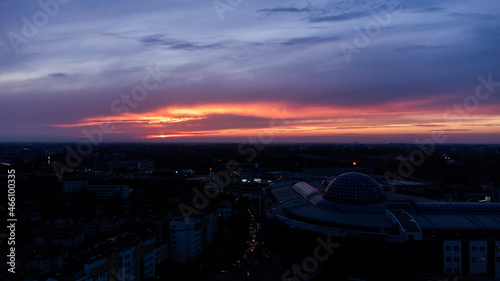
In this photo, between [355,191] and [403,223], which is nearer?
[403,223]

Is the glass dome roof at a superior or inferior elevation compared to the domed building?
superior

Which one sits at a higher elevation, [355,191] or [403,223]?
[355,191]

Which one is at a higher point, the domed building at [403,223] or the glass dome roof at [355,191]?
the glass dome roof at [355,191]

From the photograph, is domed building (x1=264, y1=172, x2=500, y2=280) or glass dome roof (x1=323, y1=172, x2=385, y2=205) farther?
glass dome roof (x1=323, y1=172, x2=385, y2=205)

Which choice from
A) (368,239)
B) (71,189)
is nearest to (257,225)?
(368,239)

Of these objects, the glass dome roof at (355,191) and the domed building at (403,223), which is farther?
the glass dome roof at (355,191)

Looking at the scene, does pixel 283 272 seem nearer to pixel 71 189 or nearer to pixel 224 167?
pixel 71 189
